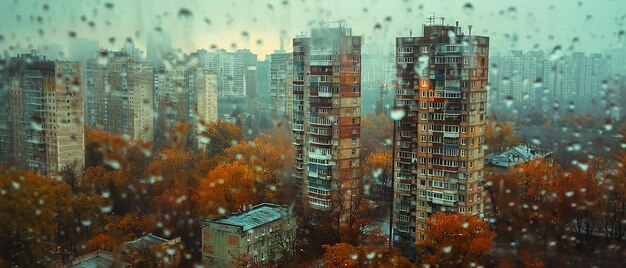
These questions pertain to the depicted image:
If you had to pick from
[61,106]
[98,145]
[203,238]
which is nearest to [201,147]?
[98,145]

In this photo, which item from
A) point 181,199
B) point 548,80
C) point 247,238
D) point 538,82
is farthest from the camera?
point 548,80

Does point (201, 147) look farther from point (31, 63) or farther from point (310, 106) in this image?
point (31, 63)

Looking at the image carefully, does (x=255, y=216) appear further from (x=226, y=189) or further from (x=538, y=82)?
(x=538, y=82)

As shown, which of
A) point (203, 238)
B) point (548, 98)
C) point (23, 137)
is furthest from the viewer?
point (548, 98)

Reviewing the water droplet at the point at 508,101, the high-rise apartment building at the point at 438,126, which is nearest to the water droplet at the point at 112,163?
the high-rise apartment building at the point at 438,126

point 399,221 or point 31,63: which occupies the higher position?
point 31,63

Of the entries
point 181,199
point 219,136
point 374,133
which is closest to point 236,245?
point 181,199
